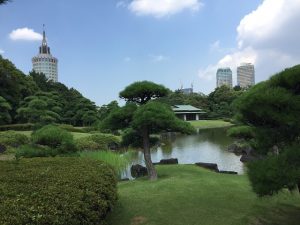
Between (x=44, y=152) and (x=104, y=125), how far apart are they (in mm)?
1720

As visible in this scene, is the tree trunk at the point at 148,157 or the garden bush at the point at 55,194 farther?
the tree trunk at the point at 148,157

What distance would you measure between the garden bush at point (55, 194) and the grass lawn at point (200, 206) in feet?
2.65

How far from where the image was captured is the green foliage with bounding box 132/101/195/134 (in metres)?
9.15

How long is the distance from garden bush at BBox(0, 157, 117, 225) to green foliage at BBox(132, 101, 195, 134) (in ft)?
9.82

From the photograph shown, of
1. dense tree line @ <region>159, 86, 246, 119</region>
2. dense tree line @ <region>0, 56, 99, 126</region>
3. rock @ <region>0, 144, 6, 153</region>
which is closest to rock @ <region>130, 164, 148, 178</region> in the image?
rock @ <region>0, 144, 6, 153</region>

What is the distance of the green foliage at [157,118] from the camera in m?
9.15

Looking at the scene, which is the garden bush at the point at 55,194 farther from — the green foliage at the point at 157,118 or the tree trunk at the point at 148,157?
the tree trunk at the point at 148,157

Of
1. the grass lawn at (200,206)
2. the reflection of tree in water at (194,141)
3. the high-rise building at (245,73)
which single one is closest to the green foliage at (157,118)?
the grass lawn at (200,206)

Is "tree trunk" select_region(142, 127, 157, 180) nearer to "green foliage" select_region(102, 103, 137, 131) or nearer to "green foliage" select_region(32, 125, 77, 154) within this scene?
"green foliage" select_region(102, 103, 137, 131)

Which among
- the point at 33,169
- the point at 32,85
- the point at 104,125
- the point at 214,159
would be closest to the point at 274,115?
the point at 33,169

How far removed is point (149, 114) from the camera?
29.9 ft

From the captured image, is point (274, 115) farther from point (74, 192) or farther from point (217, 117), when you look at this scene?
point (217, 117)

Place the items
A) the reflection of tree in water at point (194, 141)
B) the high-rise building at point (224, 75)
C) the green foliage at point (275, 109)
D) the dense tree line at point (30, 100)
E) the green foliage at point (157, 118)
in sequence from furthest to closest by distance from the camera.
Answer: the high-rise building at point (224, 75)
the dense tree line at point (30, 100)
the reflection of tree in water at point (194, 141)
the green foliage at point (157, 118)
the green foliage at point (275, 109)

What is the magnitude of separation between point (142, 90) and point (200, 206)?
13.6ft
